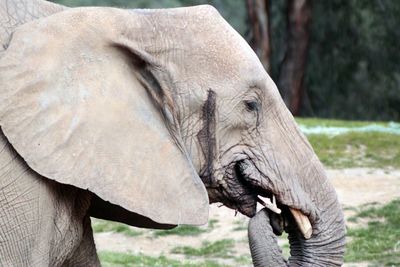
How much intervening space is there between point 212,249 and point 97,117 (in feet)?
14.6

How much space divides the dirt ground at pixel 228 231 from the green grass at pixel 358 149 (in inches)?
30.2

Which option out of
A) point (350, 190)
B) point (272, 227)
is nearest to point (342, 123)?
point (350, 190)

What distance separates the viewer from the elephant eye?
4.26 metres

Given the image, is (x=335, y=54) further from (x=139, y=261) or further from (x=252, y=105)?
(x=252, y=105)

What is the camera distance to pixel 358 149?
39.4 ft

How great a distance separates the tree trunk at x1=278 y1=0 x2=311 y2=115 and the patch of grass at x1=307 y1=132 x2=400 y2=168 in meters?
5.63

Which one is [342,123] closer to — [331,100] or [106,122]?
[331,100]

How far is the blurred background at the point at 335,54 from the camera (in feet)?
61.5

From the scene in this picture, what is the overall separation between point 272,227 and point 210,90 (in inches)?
23.2

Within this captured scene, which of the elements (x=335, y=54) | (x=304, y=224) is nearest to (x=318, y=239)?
(x=304, y=224)

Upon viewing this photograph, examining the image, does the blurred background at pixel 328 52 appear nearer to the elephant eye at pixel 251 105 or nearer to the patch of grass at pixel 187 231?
the patch of grass at pixel 187 231

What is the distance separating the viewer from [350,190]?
10.1m

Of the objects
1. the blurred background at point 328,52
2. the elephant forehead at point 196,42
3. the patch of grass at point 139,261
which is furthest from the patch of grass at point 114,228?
the elephant forehead at point 196,42

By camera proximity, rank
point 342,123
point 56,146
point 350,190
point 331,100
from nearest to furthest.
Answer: point 56,146 < point 350,190 < point 342,123 < point 331,100
